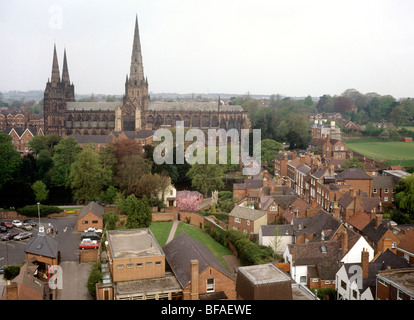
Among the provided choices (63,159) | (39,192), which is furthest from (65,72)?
(39,192)

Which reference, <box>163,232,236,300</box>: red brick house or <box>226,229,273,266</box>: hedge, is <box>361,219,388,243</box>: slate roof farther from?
<box>163,232,236,300</box>: red brick house

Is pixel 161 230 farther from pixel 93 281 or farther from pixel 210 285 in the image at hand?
pixel 210 285

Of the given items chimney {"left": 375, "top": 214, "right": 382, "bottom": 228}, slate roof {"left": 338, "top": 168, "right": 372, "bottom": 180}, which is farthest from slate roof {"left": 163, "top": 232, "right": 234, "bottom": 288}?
slate roof {"left": 338, "top": 168, "right": 372, "bottom": 180}

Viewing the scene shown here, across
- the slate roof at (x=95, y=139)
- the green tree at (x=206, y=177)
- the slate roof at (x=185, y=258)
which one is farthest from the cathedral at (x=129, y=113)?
the slate roof at (x=185, y=258)

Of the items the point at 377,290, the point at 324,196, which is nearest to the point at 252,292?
the point at 377,290
